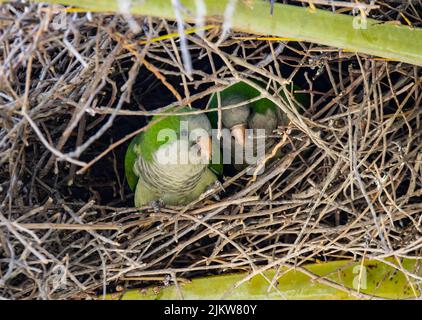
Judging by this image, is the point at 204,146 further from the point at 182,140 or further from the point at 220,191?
the point at 220,191

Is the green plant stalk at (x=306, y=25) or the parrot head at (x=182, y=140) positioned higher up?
the green plant stalk at (x=306, y=25)

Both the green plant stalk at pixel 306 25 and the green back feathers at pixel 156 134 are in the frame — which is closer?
the green plant stalk at pixel 306 25

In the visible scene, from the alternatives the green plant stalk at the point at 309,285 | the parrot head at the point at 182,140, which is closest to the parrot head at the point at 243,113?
the parrot head at the point at 182,140

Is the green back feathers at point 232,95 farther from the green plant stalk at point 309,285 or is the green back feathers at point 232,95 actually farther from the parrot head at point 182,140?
the green plant stalk at point 309,285

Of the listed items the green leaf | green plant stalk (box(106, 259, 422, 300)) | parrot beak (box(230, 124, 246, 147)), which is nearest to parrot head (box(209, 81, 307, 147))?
parrot beak (box(230, 124, 246, 147))

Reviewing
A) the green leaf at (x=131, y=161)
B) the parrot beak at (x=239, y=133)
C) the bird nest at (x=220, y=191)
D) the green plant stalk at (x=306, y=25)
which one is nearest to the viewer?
the green plant stalk at (x=306, y=25)

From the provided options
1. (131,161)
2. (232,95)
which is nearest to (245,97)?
(232,95)

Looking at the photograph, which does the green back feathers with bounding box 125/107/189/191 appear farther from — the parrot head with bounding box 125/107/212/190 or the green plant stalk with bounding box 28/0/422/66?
the green plant stalk with bounding box 28/0/422/66

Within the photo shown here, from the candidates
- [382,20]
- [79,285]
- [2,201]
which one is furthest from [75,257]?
[382,20]
